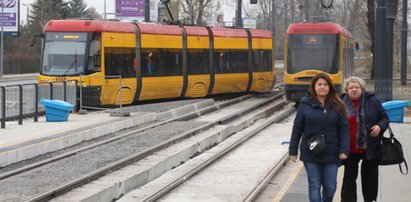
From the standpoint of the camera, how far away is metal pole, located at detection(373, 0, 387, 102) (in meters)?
24.3

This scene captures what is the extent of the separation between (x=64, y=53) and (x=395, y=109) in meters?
10.9

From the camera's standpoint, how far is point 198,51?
32375mm

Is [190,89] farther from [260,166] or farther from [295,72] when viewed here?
[260,166]

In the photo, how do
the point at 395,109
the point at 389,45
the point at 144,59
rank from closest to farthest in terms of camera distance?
the point at 395,109 → the point at 389,45 → the point at 144,59

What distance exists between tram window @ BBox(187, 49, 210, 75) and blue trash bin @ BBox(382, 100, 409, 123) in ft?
36.9

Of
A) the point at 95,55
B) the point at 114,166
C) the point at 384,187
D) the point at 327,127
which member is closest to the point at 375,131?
the point at 327,127

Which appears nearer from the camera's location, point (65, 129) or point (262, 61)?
point (65, 129)

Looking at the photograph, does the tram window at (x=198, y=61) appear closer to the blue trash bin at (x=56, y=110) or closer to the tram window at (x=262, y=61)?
the tram window at (x=262, y=61)

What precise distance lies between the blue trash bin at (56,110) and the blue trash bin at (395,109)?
8827 mm

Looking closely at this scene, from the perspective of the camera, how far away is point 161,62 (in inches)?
1158

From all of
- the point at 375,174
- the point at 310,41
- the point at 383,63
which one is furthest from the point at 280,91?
the point at 375,174

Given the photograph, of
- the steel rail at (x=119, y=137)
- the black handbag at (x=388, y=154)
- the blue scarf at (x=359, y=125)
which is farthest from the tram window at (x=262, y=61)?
the blue scarf at (x=359, y=125)

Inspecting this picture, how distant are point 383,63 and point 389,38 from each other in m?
1.81

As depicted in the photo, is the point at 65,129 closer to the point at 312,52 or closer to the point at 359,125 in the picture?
the point at 312,52
